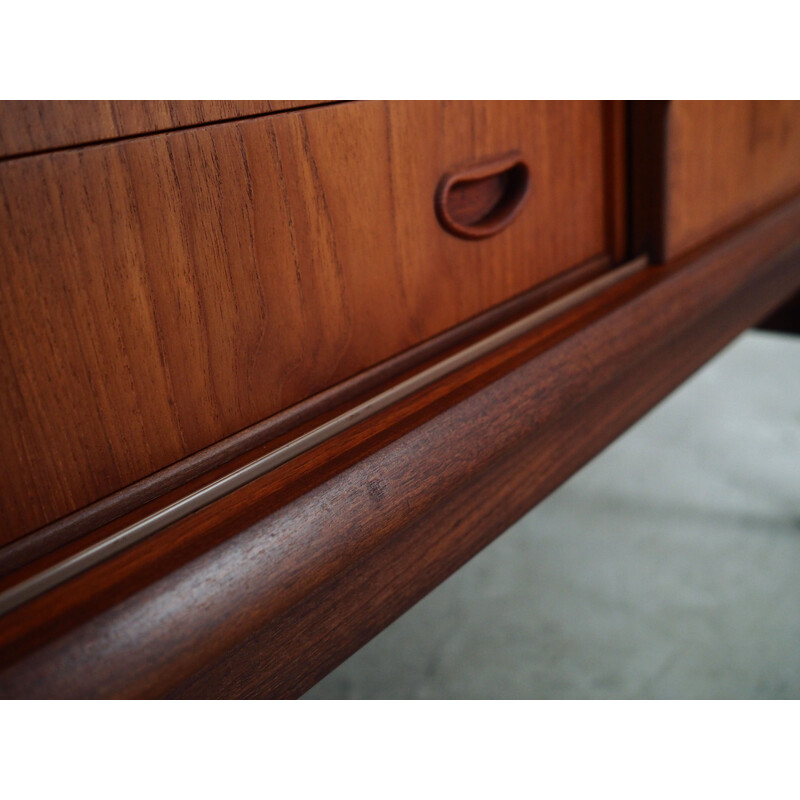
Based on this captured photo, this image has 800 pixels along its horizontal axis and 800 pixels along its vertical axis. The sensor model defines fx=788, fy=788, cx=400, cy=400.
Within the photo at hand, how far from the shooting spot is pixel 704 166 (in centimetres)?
42

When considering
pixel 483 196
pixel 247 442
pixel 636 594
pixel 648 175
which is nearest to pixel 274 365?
pixel 247 442

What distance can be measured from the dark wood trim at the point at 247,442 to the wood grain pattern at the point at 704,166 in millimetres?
82

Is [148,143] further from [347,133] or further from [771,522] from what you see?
[771,522]

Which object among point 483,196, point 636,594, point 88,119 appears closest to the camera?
point 88,119

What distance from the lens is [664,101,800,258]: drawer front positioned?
15.7 inches

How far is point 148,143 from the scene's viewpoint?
0.21 m

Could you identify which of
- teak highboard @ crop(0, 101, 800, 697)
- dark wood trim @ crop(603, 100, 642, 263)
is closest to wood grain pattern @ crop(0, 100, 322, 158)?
teak highboard @ crop(0, 101, 800, 697)

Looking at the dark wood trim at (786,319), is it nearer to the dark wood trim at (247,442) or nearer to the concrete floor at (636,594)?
the concrete floor at (636,594)

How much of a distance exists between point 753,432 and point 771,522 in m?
0.19

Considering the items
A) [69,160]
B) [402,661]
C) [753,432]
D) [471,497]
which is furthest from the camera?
[753,432]

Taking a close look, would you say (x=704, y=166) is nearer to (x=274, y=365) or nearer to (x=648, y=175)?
(x=648, y=175)

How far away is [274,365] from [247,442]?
26mm

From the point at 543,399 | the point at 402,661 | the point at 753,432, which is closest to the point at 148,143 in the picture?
the point at 543,399

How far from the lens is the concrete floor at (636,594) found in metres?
0.59
